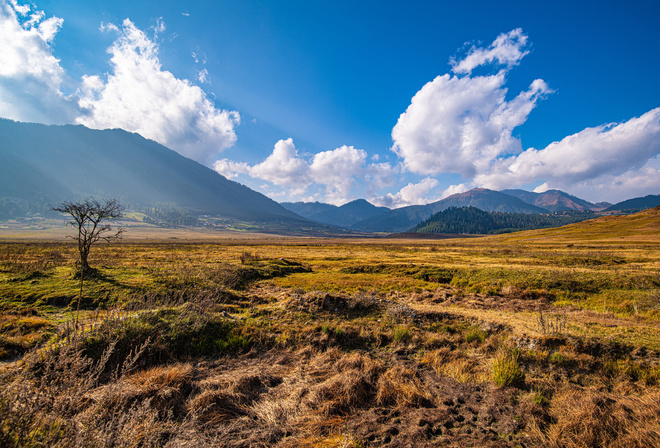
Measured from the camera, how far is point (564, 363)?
8.73 m

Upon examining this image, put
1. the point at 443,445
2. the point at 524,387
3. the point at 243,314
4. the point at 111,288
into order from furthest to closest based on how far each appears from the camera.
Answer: the point at 111,288 < the point at 243,314 < the point at 524,387 < the point at 443,445

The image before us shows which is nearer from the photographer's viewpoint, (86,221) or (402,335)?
(402,335)

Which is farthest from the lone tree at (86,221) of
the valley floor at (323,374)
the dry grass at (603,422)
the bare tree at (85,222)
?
the dry grass at (603,422)

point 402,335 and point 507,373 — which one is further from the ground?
point 507,373

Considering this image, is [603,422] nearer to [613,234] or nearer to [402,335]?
[402,335]

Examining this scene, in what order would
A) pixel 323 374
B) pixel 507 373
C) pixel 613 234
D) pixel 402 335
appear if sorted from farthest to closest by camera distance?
pixel 613 234 → pixel 402 335 → pixel 323 374 → pixel 507 373

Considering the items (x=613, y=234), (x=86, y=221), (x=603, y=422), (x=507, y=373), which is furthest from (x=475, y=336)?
(x=613, y=234)

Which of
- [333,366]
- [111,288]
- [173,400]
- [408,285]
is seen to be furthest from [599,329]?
[111,288]

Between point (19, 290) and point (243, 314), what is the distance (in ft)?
45.2

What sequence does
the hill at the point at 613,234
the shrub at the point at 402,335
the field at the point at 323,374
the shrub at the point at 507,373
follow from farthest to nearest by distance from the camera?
1. the hill at the point at 613,234
2. the shrub at the point at 402,335
3. the shrub at the point at 507,373
4. the field at the point at 323,374

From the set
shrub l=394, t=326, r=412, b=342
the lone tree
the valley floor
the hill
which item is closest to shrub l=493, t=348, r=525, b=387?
the valley floor

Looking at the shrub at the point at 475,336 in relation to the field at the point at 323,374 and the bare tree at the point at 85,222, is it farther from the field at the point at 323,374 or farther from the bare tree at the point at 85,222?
the bare tree at the point at 85,222

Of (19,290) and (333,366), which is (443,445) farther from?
(19,290)

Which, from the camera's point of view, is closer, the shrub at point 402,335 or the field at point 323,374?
the field at point 323,374
